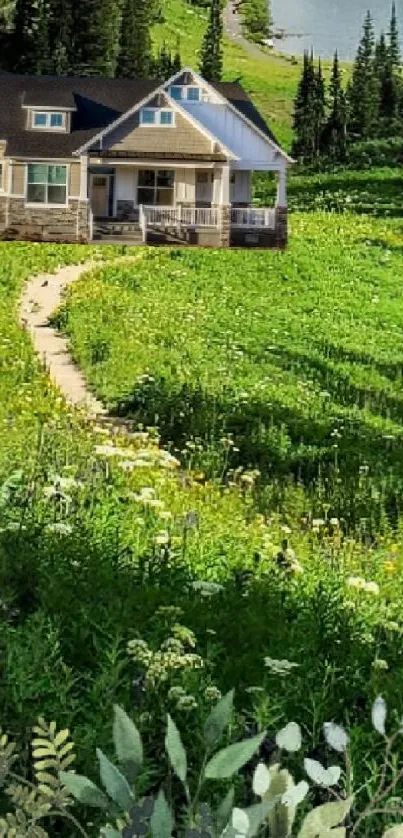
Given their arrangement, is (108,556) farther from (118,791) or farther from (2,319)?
(2,319)

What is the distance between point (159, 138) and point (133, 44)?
31472 millimetres

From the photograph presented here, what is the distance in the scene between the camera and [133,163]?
27578mm

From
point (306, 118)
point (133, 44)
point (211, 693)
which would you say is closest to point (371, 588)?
point (211, 693)

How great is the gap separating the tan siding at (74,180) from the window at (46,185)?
149 millimetres

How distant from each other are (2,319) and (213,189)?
1230 centimetres

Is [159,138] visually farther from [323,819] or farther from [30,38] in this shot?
[30,38]

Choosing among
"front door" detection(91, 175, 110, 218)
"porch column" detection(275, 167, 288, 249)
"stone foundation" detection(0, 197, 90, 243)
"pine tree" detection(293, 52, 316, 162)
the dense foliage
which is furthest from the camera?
"pine tree" detection(293, 52, 316, 162)

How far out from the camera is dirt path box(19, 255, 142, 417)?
13500mm

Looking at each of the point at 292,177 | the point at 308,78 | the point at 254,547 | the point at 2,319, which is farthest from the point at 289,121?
the point at 254,547

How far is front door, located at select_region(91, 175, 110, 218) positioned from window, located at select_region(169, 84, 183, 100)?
8.14 feet

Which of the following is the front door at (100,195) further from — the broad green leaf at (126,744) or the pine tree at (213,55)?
the broad green leaf at (126,744)

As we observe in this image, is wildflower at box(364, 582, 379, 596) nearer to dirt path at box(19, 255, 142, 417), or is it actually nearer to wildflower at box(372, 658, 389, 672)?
wildflower at box(372, 658, 389, 672)

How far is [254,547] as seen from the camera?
7031mm

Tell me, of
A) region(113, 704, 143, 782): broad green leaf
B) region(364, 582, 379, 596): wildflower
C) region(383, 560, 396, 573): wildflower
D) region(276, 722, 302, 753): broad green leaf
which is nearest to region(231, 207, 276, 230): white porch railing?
region(383, 560, 396, 573): wildflower
